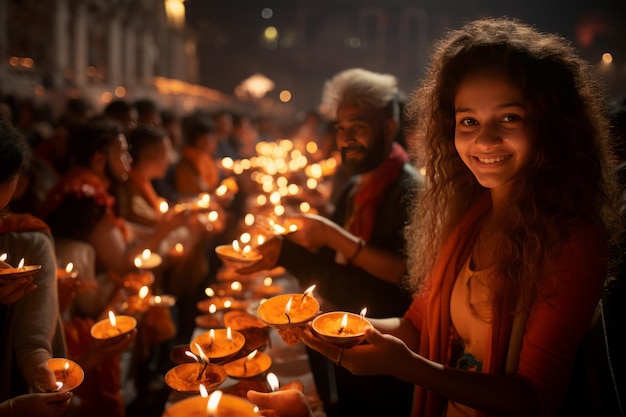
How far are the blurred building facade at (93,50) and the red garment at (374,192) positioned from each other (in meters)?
15.0

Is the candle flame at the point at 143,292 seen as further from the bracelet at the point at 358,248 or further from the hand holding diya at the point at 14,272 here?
the bracelet at the point at 358,248

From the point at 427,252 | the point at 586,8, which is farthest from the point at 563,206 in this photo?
the point at 586,8

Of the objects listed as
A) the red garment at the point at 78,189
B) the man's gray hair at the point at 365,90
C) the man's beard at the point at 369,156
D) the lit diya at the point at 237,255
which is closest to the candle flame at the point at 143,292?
the lit diya at the point at 237,255

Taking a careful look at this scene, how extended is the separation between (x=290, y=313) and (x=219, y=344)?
436 mm

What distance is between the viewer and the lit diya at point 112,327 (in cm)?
213

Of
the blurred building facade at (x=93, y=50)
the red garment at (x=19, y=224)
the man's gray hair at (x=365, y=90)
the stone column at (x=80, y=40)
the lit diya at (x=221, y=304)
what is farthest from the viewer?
the stone column at (x=80, y=40)

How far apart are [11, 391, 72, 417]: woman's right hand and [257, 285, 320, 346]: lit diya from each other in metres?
0.73

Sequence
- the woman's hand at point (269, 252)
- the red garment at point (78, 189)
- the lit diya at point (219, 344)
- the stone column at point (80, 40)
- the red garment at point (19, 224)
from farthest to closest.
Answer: the stone column at point (80, 40) < the red garment at point (78, 189) < the woman's hand at point (269, 252) < the red garment at point (19, 224) < the lit diya at point (219, 344)

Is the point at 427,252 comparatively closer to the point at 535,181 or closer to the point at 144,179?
the point at 535,181

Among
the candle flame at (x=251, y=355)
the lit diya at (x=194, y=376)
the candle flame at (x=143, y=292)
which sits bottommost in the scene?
the candle flame at (x=143, y=292)

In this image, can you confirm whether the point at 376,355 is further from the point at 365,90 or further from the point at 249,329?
the point at 365,90

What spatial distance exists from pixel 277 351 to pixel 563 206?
1871 mm

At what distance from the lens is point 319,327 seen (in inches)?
64.4

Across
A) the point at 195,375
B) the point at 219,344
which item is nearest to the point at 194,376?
the point at 195,375
